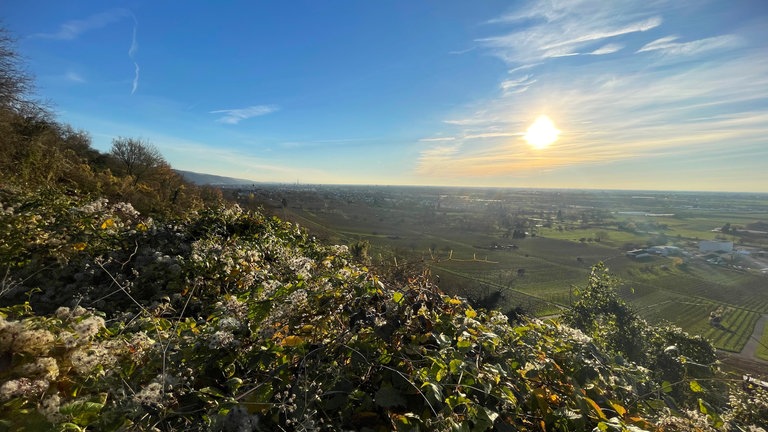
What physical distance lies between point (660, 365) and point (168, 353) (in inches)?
586


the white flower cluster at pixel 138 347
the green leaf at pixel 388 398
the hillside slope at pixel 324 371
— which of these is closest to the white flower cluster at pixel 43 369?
the hillside slope at pixel 324 371

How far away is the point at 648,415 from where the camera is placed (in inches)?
74.5

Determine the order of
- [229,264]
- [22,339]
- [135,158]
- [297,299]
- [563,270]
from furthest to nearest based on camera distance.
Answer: [563,270] → [135,158] → [229,264] → [297,299] → [22,339]

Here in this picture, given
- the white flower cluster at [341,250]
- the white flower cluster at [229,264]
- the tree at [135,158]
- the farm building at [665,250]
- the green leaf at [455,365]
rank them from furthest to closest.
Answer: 1. the farm building at [665,250]
2. the tree at [135,158]
3. the white flower cluster at [341,250]
4. the white flower cluster at [229,264]
5. the green leaf at [455,365]

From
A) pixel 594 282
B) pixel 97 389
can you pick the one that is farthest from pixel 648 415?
pixel 594 282

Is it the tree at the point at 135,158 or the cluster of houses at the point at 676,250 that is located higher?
the tree at the point at 135,158

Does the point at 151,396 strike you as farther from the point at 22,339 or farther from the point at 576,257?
the point at 576,257

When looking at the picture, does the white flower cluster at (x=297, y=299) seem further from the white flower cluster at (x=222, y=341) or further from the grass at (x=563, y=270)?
the grass at (x=563, y=270)

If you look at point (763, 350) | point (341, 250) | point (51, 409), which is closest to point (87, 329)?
point (51, 409)

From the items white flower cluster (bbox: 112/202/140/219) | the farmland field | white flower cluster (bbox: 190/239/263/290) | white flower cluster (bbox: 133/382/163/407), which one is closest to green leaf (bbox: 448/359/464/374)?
white flower cluster (bbox: 133/382/163/407)

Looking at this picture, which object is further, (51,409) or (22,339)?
(22,339)

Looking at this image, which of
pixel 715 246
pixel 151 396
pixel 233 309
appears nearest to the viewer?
pixel 151 396

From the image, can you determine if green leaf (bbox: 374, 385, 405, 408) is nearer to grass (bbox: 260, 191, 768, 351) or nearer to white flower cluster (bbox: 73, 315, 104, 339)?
white flower cluster (bbox: 73, 315, 104, 339)

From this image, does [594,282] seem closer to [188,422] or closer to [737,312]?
[188,422]
